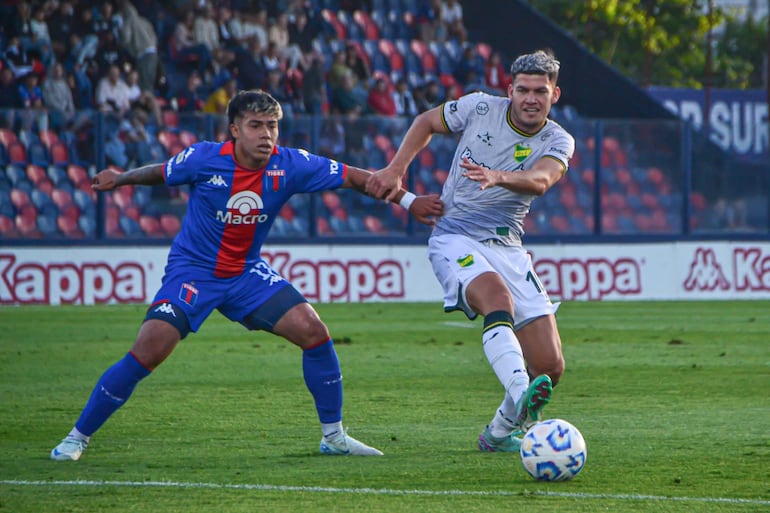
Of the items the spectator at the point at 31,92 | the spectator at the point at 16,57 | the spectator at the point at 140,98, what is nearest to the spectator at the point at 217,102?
the spectator at the point at 140,98

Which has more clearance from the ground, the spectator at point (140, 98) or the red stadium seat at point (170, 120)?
the spectator at point (140, 98)

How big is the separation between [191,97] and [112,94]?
1.47m

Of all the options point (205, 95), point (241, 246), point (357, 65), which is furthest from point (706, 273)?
point (241, 246)

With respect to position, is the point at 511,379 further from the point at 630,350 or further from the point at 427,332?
the point at 427,332

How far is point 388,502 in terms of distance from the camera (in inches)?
231

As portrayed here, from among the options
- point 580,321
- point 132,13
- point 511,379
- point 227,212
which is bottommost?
point 580,321

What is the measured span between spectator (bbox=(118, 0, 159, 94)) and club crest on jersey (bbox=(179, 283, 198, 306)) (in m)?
15.3

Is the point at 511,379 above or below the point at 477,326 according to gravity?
above

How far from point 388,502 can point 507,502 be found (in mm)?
506

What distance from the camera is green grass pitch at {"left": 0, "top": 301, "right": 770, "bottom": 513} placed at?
6.02 m

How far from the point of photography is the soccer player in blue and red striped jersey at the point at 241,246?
7.12 m

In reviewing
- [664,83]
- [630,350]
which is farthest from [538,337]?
[664,83]

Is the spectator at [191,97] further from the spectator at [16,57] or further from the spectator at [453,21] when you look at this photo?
the spectator at [453,21]

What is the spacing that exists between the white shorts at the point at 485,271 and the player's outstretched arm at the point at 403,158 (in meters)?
0.46
